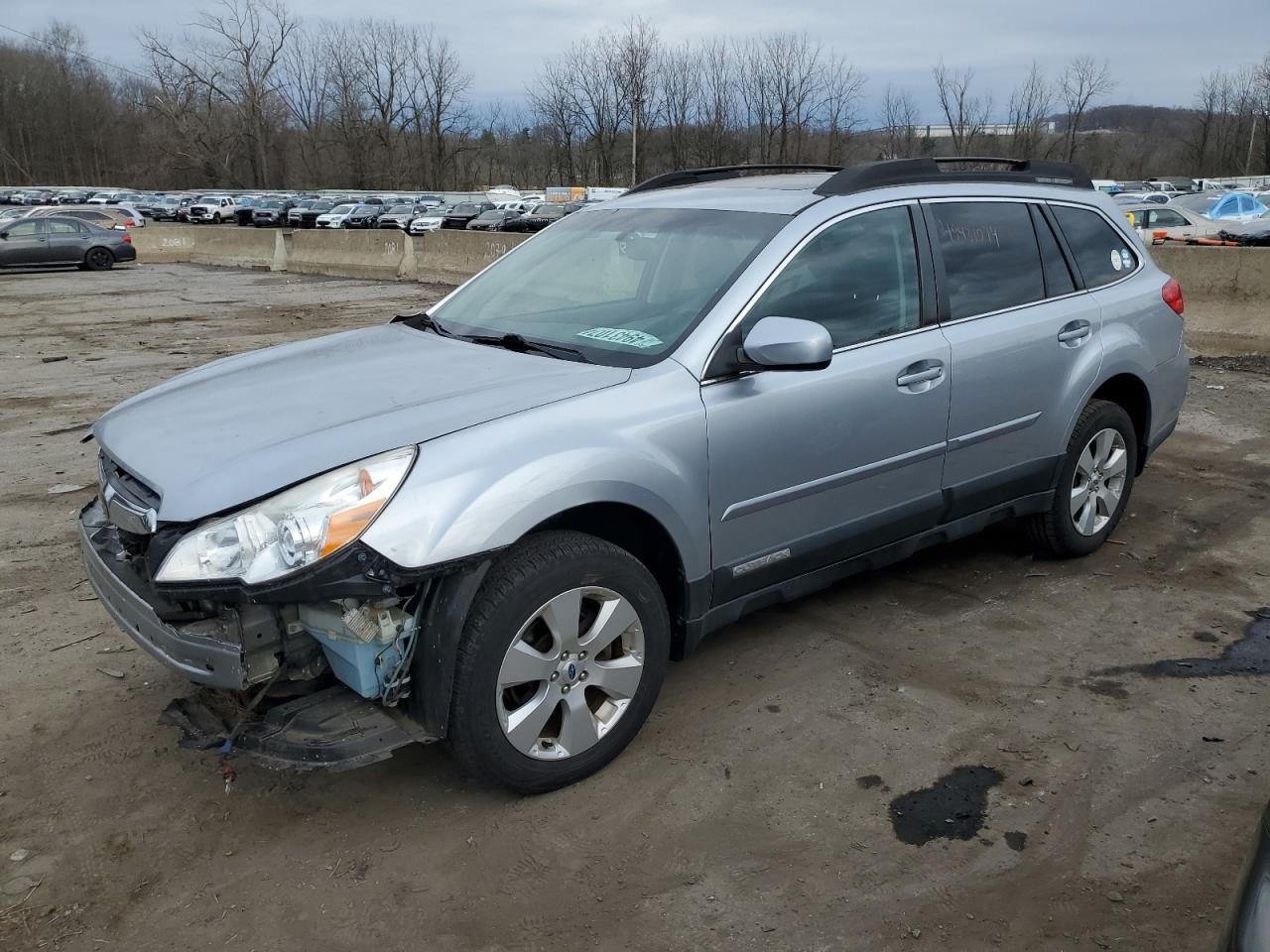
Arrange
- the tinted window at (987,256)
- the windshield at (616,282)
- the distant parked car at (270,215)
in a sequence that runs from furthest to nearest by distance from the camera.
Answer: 1. the distant parked car at (270,215)
2. the tinted window at (987,256)
3. the windshield at (616,282)

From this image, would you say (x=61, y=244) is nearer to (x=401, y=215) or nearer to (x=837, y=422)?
(x=401, y=215)

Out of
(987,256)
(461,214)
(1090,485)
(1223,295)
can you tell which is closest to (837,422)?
(987,256)

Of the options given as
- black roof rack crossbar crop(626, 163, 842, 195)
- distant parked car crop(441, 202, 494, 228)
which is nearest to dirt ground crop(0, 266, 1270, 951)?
black roof rack crossbar crop(626, 163, 842, 195)

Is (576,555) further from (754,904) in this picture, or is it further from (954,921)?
(954,921)

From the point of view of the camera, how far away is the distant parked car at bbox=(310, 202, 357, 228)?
4500cm

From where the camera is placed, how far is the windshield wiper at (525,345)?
3586mm

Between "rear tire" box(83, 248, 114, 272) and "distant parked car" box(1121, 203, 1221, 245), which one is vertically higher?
"distant parked car" box(1121, 203, 1221, 245)

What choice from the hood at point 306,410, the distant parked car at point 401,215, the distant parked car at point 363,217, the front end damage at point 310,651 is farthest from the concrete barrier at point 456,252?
the distant parked car at point 363,217

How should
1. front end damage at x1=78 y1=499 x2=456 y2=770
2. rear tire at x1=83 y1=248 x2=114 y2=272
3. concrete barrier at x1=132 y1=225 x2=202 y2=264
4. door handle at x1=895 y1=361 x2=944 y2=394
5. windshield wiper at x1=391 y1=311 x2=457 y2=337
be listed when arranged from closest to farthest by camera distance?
1. front end damage at x1=78 y1=499 x2=456 y2=770
2. door handle at x1=895 y1=361 x2=944 y2=394
3. windshield wiper at x1=391 y1=311 x2=457 y2=337
4. rear tire at x1=83 y1=248 x2=114 y2=272
5. concrete barrier at x1=132 y1=225 x2=202 y2=264

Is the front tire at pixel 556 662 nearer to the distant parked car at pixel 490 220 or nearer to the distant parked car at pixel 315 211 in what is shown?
the distant parked car at pixel 490 220

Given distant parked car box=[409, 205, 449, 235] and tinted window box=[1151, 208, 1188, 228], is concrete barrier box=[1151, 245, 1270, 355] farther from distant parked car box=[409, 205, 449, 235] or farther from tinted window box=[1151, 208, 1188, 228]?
distant parked car box=[409, 205, 449, 235]

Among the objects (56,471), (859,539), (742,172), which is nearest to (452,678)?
(859,539)

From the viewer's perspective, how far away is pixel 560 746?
3.19m

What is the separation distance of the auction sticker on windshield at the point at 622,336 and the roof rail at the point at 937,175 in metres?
Result: 0.99
